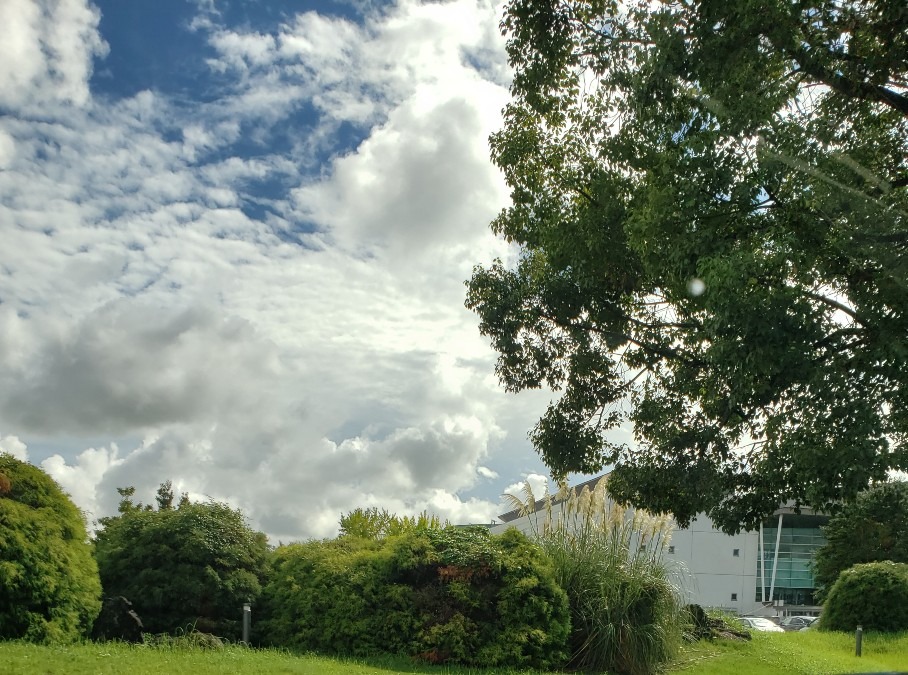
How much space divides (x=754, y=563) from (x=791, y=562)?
557 cm

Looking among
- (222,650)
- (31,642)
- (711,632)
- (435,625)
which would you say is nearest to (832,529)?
(711,632)

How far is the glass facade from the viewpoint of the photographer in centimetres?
5784

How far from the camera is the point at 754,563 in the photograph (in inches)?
2126

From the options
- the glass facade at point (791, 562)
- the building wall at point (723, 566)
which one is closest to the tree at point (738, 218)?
the building wall at point (723, 566)

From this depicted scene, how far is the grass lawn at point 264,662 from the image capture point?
392 inches

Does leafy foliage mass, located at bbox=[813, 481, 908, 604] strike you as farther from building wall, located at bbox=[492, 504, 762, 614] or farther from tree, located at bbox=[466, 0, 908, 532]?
tree, located at bbox=[466, 0, 908, 532]

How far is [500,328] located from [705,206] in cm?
507

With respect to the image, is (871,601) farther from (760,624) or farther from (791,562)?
(791,562)

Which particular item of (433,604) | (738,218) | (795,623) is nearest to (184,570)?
(433,604)

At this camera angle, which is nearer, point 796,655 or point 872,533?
point 796,655

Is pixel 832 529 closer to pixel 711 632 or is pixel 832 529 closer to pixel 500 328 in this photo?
pixel 711 632

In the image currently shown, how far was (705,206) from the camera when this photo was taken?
10.3 metres

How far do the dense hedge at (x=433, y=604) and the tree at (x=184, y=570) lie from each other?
0.67m

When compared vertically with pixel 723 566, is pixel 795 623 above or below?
below
